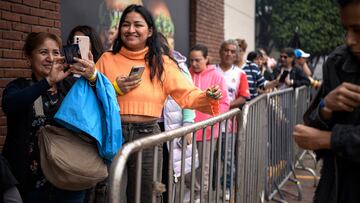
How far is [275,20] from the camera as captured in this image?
2944 cm

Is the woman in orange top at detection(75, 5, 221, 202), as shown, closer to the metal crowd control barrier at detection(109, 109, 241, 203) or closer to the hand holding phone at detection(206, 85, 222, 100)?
the hand holding phone at detection(206, 85, 222, 100)

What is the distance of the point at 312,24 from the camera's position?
1084 inches

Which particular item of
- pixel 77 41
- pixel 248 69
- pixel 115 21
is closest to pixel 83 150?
pixel 77 41

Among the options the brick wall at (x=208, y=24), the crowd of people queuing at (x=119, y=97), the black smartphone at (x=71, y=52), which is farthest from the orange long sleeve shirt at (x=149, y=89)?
the brick wall at (x=208, y=24)

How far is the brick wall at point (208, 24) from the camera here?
31.8ft

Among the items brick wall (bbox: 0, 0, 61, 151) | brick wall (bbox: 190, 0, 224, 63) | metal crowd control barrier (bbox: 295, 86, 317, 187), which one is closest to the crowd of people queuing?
brick wall (bbox: 0, 0, 61, 151)

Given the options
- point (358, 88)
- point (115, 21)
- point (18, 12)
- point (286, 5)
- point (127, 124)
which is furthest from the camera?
point (286, 5)

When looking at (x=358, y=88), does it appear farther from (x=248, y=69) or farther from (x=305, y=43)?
(x=305, y=43)

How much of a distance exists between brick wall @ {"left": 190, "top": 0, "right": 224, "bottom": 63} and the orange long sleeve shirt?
6003 mm

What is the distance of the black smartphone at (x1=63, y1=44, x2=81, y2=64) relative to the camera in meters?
3.03

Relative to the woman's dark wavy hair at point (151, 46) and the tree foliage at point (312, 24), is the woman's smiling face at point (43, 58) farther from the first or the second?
the tree foliage at point (312, 24)

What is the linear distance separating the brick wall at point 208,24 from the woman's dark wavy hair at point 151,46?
5.92 meters

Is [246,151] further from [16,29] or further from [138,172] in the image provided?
[16,29]

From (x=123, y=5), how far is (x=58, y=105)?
4077 millimetres
